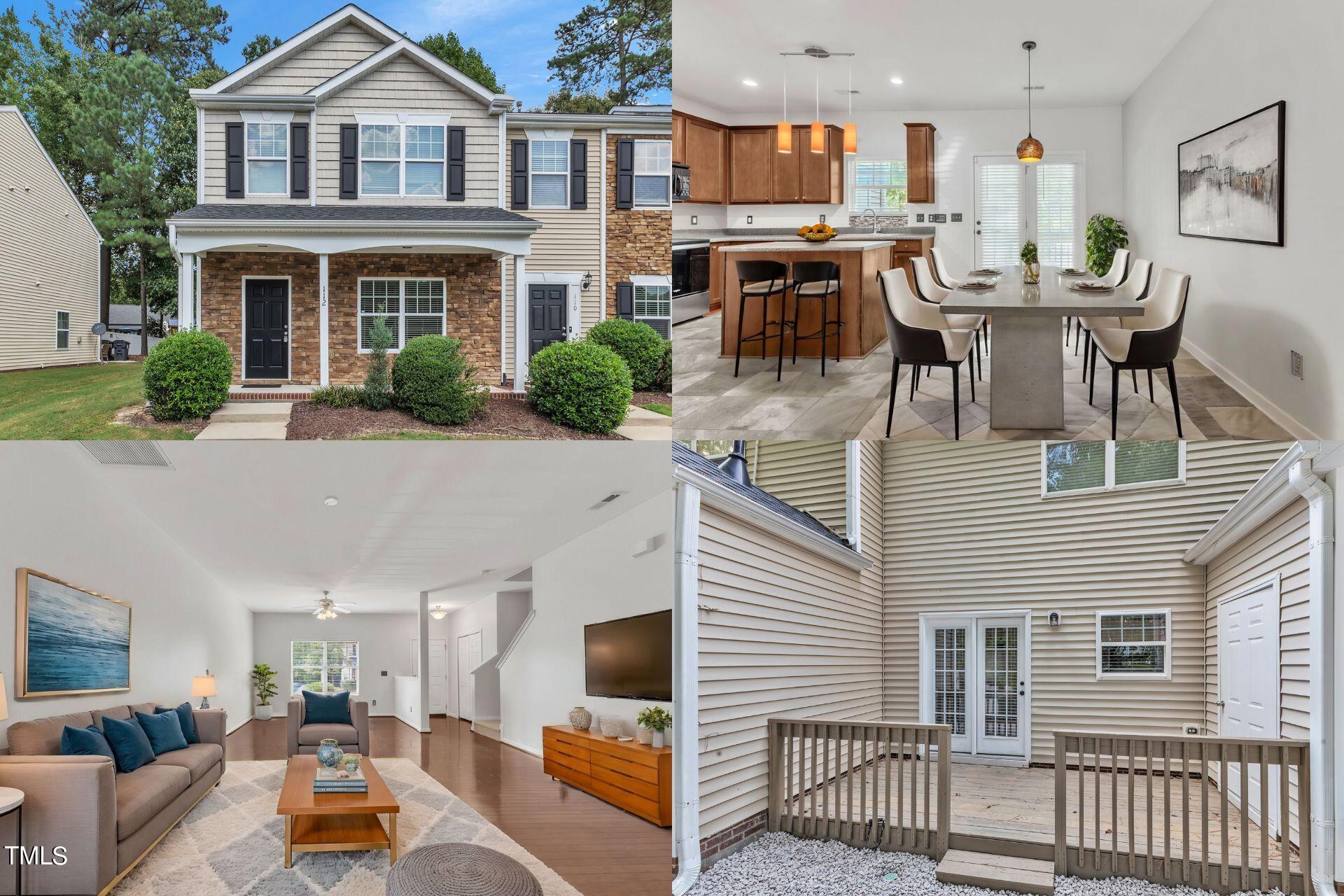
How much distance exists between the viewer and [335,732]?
1006cm

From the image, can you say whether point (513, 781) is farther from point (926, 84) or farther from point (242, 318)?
point (926, 84)

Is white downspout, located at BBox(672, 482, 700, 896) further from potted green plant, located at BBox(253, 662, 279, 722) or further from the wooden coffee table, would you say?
potted green plant, located at BBox(253, 662, 279, 722)

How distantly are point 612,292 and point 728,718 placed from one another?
12.5 ft

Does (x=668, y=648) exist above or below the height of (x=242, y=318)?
below

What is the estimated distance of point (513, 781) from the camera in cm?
795

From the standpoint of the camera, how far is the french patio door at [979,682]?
8.17 meters

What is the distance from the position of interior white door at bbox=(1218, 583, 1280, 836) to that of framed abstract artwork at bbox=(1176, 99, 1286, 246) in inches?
93.8

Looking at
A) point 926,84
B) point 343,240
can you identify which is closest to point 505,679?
point 343,240

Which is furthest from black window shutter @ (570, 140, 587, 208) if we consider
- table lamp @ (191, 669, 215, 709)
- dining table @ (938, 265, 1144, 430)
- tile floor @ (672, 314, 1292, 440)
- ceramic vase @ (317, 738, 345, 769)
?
table lamp @ (191, 669, 215, 709)

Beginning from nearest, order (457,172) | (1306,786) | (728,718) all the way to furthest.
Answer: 1. (1306,786)
2. (728,718)
3. (457,172)

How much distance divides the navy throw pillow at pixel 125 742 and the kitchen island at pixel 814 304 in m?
4.98

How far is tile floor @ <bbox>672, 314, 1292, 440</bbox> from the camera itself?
17.8 feet

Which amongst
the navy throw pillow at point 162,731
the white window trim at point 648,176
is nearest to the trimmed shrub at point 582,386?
the white window trim at point 648,176

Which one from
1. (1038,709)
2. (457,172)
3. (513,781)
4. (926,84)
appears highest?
(926,84)
